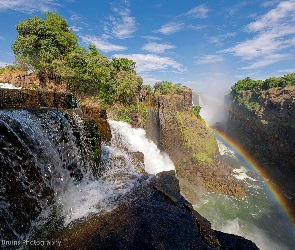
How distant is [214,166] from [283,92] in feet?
Answer: 76.2

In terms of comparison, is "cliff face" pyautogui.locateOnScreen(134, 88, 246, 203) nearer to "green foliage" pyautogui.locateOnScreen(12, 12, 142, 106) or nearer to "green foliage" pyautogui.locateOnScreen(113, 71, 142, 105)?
"green foliage" pyautogui.locateOnScreen(113, 71, 142, 105)

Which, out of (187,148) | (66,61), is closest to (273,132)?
(187,148)

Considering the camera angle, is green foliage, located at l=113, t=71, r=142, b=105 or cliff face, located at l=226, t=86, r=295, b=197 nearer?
green foliage, located at l=113, t=71, r=142, b=105

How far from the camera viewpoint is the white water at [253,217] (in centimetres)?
1745

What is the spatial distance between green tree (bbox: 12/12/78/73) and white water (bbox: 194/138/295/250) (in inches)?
867

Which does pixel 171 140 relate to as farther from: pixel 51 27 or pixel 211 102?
pixel 211 102

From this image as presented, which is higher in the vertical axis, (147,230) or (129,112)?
(129,112)

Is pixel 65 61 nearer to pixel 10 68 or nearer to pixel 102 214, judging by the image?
pixel 10 68

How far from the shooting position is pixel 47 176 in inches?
252

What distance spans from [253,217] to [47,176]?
2072 cm

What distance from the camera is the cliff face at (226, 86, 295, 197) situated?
2978cm

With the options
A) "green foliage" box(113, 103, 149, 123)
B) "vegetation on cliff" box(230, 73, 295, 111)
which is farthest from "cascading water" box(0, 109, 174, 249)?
"vegetation on cliff" box(230, 73, 295, 111)

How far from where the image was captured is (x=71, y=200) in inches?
265

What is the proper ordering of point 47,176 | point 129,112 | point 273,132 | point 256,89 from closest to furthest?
point 47,176 < point 129,112 < point 273,132 < point 256,89
